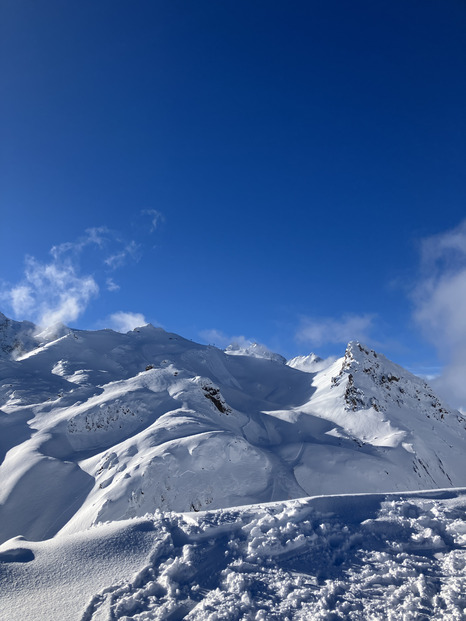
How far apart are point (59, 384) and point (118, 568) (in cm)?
3407

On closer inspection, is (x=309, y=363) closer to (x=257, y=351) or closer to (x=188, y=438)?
(x=257, y=351)

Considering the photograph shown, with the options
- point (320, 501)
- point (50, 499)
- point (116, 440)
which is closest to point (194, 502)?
point (50, 499)

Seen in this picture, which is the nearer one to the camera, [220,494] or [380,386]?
[220,494]

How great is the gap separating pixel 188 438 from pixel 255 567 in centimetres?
1470

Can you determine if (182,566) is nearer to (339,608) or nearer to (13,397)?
(339,608)

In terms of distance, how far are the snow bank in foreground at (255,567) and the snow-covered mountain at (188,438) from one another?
6050mm

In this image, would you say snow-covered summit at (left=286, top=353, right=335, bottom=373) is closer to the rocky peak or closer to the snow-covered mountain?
the snow-covered mountain

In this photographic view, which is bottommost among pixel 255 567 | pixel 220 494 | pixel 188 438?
pixel 255 567

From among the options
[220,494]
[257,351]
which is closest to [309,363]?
[257,351]

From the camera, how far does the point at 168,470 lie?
17.0 metres

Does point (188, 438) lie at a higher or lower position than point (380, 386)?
lower

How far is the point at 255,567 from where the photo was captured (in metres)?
5.55

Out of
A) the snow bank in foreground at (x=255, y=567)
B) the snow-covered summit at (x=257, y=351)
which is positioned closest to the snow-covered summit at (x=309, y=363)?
the snow-covered summit at (x=257, y=351)

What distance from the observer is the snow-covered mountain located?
16609 mm
